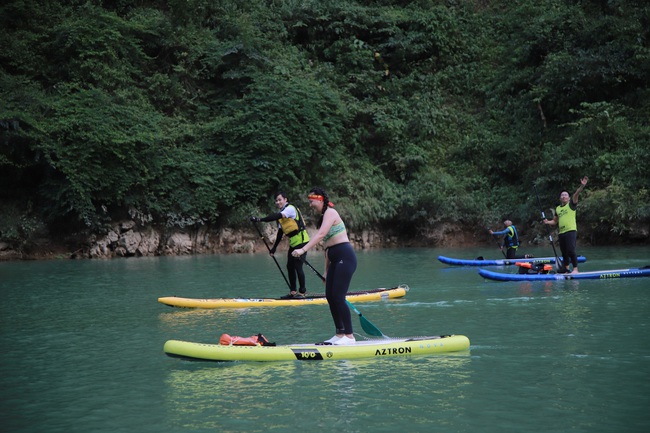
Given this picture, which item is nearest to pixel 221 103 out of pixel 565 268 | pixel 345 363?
pixel 565 268

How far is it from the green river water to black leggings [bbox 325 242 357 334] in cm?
59

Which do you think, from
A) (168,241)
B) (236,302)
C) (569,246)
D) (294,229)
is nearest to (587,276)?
(569,246)

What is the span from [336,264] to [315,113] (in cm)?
2190

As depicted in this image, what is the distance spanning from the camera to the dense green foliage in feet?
87.1

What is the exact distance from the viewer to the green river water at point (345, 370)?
19.7 ft

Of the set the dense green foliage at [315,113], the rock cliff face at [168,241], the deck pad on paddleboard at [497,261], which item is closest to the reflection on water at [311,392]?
the deck pad on paddleboard at [497,261]

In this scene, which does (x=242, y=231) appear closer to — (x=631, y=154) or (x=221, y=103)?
(x=221, y=103)

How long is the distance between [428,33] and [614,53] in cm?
1005

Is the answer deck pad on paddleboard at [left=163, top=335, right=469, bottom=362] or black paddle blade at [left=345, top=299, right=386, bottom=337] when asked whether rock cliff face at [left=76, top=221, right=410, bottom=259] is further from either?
deck pad on paddleboard at [left=163, top=335, right=469, bottom=362]

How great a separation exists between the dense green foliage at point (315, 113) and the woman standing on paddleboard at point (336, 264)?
63.4 feet

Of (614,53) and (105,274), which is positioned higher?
(614,53)

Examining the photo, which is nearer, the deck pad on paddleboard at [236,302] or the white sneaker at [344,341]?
the white sneaker at [344,341]

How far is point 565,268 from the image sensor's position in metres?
15.7

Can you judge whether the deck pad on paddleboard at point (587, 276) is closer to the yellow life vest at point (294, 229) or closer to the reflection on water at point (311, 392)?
the yellow life vest at point (294, 229)
